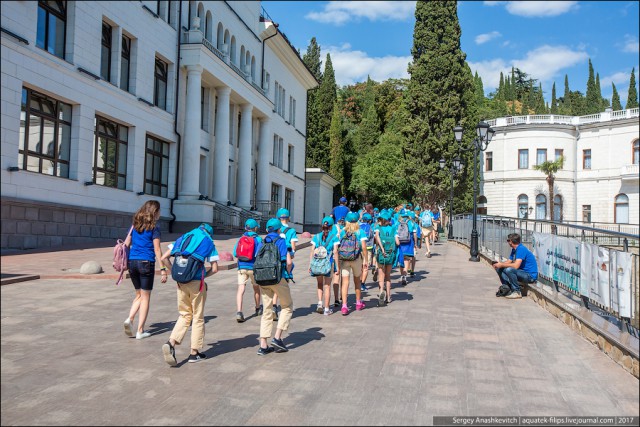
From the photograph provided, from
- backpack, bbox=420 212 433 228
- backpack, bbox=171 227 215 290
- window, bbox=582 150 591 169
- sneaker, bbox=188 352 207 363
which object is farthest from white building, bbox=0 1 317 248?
window, bbox=582 150 591 169

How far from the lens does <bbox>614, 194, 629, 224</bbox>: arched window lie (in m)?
50.8

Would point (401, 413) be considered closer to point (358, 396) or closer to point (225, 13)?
point (358, 396)

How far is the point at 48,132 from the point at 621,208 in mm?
52439

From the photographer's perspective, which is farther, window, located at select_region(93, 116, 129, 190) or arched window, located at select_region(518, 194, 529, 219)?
arched window, located at select_region(518, 194, 529, 219)

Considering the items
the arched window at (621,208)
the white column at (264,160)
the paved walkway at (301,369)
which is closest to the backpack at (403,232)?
the paved walkway at (301,369)

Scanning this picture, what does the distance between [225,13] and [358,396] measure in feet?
93.7

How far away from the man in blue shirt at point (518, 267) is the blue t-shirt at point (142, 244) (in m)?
7.26

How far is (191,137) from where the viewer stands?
2480cm

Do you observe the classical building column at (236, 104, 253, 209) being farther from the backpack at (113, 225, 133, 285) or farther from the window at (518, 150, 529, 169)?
the window at (518, 150, 529, 169)

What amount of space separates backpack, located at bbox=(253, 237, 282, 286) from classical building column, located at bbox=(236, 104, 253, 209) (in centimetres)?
2494

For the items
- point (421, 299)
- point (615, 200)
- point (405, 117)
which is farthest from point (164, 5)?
point (615, 200)

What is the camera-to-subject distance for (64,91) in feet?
50.3

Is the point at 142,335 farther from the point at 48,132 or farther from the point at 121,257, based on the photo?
the point at 48,132

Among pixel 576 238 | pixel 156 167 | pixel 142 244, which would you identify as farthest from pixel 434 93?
pixel 142 244
